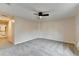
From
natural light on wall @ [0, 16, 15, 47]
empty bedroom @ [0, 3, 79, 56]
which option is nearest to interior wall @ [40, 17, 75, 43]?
empty bedroom @ [0, 3, 79, 56]

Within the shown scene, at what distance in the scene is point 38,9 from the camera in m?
2.02

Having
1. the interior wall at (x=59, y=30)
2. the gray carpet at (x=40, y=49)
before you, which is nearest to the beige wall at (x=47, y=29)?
the interior wall at (x=59, y=30)

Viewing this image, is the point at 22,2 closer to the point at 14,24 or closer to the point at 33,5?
the point at 33,5

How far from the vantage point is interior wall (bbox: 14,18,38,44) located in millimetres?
2139

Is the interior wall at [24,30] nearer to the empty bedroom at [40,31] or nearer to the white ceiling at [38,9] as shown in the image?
the empty bedroom at [40,31]

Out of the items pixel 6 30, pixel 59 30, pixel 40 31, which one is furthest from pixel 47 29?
pixel 6 30

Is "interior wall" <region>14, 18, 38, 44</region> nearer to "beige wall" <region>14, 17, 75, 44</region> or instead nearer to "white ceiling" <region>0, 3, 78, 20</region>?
"beige wall" <region>14, 17, 75, 44</region>

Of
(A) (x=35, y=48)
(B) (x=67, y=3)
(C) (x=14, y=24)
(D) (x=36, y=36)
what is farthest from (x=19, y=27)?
(B) (x=67, y=3)

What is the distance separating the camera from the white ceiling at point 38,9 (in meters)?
1.88

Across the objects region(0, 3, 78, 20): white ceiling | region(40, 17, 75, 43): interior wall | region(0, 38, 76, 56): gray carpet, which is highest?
region(0, 3, 78, 20): white ceiling

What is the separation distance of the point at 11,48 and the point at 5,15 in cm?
79

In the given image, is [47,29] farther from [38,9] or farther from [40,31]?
[38,9]

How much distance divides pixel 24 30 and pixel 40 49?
0.61 m

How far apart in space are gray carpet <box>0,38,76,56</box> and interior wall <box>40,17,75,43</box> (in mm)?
133
